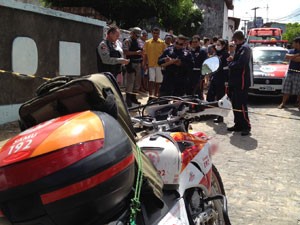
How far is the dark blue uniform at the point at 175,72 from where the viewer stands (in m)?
8.59

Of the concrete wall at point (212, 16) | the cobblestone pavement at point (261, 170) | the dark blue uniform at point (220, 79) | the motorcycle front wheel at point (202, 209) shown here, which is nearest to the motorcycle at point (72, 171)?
the motorcycle front wheel at point (202, 209)

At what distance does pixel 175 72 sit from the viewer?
8.64 metres

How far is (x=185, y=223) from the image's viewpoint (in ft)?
7.25

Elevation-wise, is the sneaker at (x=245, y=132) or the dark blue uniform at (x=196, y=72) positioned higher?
the dark blue uniform at (x=196, y=72)

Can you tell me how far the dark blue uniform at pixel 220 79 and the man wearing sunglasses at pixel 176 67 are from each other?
23.4 inches

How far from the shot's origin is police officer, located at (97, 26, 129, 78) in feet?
23.6

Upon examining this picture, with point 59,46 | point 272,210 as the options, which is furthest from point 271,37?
point 272,210

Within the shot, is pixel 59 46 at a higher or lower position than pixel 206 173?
higher

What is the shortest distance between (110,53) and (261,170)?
3.45 metres

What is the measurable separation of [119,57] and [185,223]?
5581 mm

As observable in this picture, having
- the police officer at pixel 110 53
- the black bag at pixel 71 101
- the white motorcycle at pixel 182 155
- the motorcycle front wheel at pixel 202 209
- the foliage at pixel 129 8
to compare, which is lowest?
the motorcycle front wheel at pixel 202 209

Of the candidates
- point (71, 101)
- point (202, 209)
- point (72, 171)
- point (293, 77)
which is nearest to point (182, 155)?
point (202, 209)

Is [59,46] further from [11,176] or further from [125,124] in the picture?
[11,176]

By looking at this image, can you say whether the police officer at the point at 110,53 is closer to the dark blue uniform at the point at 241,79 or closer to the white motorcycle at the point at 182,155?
the dark blue uniform at the point at 241,79
